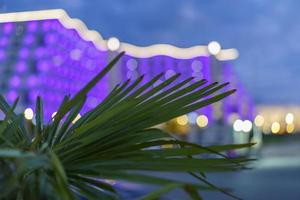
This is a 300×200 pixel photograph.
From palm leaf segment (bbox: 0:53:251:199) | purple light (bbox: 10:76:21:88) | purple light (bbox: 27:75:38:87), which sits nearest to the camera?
palm leaf segment (bbox: 0:53:251:199)

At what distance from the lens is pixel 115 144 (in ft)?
5.74

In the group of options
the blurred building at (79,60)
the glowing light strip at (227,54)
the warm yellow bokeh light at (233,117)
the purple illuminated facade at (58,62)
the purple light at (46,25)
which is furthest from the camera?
the glowing light strip at (227,54)

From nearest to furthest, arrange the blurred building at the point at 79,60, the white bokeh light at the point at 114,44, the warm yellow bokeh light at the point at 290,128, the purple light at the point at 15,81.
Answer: the blurred building at the point at 79,60 < the purple light at the point at 15,81 < the white bokeh light at the point at 114,44 < the warm yellow bokeh light at the point at 290,128

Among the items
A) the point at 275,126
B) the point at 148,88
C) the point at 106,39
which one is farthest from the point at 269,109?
the point at 148,88

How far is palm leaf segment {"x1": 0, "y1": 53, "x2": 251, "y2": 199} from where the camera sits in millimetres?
1510

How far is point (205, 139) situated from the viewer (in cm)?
4716

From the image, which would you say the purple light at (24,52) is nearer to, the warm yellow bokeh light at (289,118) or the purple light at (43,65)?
the purple light at (43,65)

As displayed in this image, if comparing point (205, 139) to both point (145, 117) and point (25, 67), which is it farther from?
point (145, 117)

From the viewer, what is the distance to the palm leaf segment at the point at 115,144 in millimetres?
1510

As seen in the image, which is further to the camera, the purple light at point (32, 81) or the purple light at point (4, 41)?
the purple light at point (32, 81)

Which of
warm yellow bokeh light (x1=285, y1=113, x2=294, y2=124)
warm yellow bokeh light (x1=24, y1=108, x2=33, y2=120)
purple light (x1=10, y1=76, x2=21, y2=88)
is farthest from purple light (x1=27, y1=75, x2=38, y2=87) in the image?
warm yellow bokeh light (x1=285, y1=113, x2=294, y2=124)

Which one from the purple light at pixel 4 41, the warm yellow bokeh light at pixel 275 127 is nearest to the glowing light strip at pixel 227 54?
the purple light at pixel 4 41

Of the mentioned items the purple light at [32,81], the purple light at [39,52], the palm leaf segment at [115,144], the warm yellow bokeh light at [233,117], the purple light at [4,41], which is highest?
the purple light at [39,52]

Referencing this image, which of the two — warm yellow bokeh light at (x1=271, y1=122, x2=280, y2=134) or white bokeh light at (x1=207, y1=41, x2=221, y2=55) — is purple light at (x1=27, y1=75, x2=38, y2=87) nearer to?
white bokeh light at (x1=207, y1=41, x2=221, y2=55)
